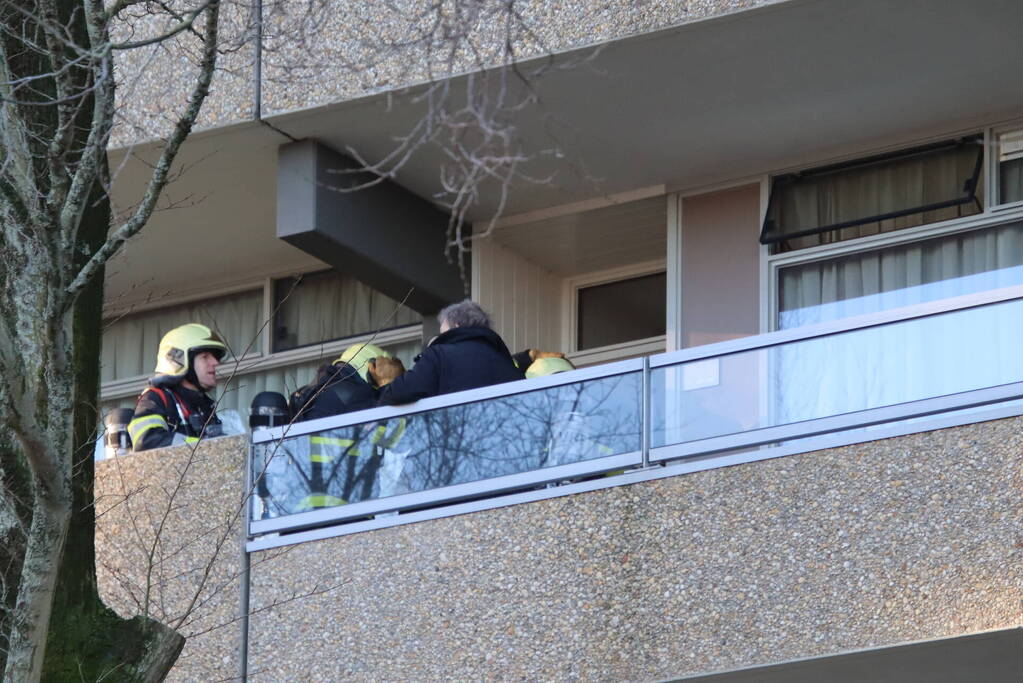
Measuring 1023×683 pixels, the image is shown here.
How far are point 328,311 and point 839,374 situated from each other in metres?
5.75

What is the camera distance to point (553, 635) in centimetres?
914

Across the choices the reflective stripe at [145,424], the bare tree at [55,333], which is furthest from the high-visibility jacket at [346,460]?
the bare tree at [55,333]

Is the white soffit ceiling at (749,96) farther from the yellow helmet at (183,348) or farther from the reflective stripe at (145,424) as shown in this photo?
the reflective stripe at (145,424)

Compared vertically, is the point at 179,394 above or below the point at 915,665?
above

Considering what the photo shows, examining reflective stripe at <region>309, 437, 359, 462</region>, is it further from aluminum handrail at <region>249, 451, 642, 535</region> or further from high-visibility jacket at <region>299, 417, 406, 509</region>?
aluminum handrail at <region>249, 451, 642, 535</region>

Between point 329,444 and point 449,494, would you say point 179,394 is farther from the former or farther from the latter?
point 449,494

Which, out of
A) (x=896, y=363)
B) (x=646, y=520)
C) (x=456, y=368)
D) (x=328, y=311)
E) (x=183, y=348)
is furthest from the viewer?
(x=328, y=311)

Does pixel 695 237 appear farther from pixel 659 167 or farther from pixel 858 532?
pixel 858 532

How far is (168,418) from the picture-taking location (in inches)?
432

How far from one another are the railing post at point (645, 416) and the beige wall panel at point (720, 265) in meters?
2.65

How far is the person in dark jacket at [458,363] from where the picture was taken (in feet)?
32.6

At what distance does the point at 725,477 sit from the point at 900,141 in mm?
3440

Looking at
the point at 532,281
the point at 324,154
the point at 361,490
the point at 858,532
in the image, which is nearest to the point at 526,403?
the point at 361,490

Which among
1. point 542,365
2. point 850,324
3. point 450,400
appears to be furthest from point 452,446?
point 850,324
